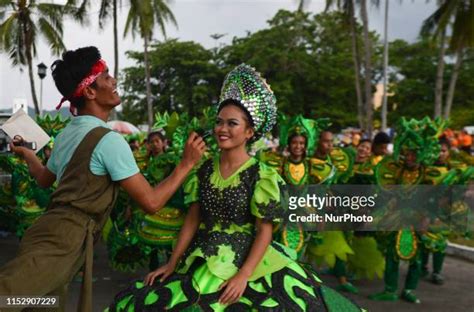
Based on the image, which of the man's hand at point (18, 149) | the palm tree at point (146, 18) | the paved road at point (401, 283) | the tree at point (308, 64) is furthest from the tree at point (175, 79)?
the man's hand at point (18, 149)

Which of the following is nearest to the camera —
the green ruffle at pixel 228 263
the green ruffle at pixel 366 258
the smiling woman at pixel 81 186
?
the smiling woman at pixel 81 186

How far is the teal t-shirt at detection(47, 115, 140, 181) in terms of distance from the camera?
6.95ft

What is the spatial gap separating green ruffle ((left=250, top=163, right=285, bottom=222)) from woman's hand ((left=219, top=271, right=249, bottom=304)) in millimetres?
298

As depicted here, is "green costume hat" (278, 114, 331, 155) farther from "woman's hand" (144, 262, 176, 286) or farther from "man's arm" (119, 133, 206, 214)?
"man's arm" (119, 133, 206, 214)

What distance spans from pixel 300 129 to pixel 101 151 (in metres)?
3.21

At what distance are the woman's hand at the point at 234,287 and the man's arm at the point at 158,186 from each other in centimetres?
45

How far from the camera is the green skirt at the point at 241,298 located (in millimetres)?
2287

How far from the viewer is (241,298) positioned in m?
2.32

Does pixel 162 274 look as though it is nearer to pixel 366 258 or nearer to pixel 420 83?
pixel 366 258

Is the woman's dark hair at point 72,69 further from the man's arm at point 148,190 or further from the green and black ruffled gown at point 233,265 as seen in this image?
the green and black ruffled gown at point 233,265

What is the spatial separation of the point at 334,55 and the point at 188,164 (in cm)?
2886

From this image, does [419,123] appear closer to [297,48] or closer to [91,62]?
[91,62]

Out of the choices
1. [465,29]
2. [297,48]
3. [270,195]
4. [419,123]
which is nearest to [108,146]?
[270,195]

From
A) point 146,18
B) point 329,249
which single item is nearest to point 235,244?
point 329,249
